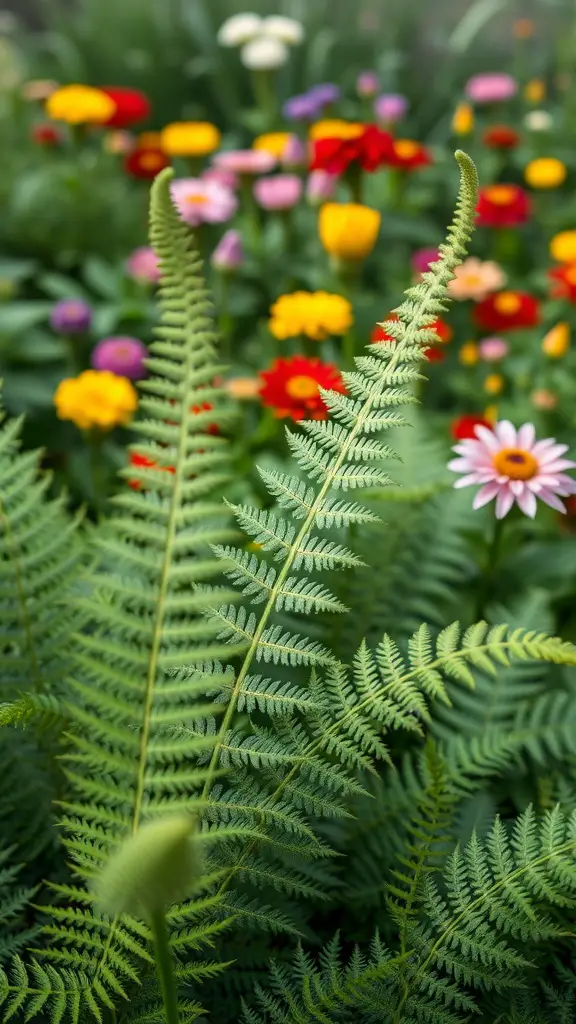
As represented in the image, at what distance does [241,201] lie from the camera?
175 centimetres

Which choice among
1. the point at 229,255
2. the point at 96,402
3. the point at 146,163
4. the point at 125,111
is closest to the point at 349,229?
the point at 229,255

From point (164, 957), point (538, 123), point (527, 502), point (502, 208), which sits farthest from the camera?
point (538, 123)

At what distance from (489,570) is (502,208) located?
83cm

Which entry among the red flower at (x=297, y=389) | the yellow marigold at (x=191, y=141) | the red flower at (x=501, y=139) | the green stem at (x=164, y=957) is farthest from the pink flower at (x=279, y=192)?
the green stem at (x=164, y=957)

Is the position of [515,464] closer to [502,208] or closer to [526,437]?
[526,437]

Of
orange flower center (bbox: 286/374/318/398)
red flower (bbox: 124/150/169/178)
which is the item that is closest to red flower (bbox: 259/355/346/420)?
orange flower center (bbox: 286/374/318/398)

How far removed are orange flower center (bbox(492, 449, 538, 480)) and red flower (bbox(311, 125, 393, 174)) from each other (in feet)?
1.75

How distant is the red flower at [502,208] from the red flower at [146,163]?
535 millimetres

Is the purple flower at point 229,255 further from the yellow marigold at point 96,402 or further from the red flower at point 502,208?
the red flower at point 502,208

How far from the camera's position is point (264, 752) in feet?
1.39

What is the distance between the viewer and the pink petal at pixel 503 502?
2.10 feet

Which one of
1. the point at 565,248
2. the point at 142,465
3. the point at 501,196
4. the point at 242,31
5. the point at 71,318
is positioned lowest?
the point at 142,465

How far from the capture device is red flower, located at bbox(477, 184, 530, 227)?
1.41 m

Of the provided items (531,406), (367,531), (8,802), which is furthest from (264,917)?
(531,406)
